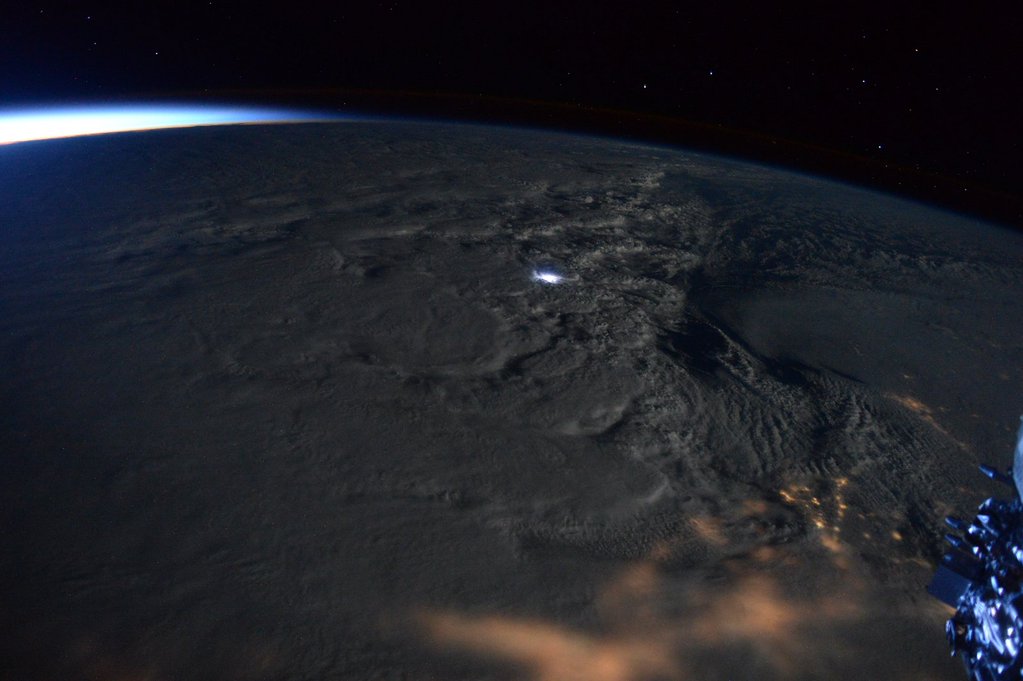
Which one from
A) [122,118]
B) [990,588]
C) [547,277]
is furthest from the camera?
[122,118]

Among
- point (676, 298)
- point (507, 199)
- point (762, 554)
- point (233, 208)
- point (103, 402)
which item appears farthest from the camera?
point (507, 199)

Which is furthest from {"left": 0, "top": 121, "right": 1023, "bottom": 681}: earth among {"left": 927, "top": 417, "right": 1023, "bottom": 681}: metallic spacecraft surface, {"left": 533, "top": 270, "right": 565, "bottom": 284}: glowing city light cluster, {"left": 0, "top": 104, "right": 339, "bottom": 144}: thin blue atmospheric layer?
{"left": 0, "top": 104, "right": 339, "bottom": 144}: thin blue atmospheric layer

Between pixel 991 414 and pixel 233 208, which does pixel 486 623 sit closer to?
pixel 991 414

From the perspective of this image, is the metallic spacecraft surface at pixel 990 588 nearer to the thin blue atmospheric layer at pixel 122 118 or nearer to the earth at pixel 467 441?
the earth at pixel 467 441

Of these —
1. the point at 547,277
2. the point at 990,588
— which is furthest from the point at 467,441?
the point at 547,277

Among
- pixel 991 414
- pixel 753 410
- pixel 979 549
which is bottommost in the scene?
pixel 991 414

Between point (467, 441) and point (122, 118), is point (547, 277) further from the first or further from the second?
point (122, 118)

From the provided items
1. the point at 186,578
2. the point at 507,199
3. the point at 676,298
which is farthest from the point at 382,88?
the point at 186,578
